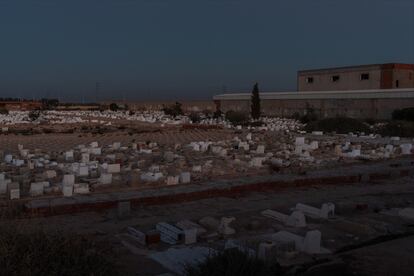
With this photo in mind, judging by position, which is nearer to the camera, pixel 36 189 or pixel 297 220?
pixel 297 220

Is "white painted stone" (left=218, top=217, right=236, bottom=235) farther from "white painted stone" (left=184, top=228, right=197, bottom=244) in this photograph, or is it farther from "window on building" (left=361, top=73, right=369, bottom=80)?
"window on building" (left=361, top=73, right=369, bottom=80)

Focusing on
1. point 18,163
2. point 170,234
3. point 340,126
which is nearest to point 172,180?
point 170,234

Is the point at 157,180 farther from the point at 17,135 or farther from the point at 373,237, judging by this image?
the point at 17,135

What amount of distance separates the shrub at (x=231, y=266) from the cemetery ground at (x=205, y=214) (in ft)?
0.81

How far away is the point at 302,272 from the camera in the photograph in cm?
542

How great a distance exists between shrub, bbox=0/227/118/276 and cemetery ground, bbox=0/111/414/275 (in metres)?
0.01

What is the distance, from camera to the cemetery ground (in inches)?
213

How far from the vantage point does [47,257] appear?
4.37 meters

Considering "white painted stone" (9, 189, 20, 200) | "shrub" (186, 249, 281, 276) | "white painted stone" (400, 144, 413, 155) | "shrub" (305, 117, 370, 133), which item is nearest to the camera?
"shrub" (186, 249, 281, 276)

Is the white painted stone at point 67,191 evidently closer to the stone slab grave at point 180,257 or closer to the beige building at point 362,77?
the stone slab grave at point 180,257

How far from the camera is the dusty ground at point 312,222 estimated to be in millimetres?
5867

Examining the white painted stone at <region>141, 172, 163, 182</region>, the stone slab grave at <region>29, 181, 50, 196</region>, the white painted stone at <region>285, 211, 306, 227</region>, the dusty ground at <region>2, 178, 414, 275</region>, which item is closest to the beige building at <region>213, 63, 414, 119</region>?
the dusty ground at <region>2, 178, 414, 275</region>

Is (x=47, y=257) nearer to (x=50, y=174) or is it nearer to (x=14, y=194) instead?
(x=14, y=194)

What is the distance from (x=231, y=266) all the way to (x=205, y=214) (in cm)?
396
